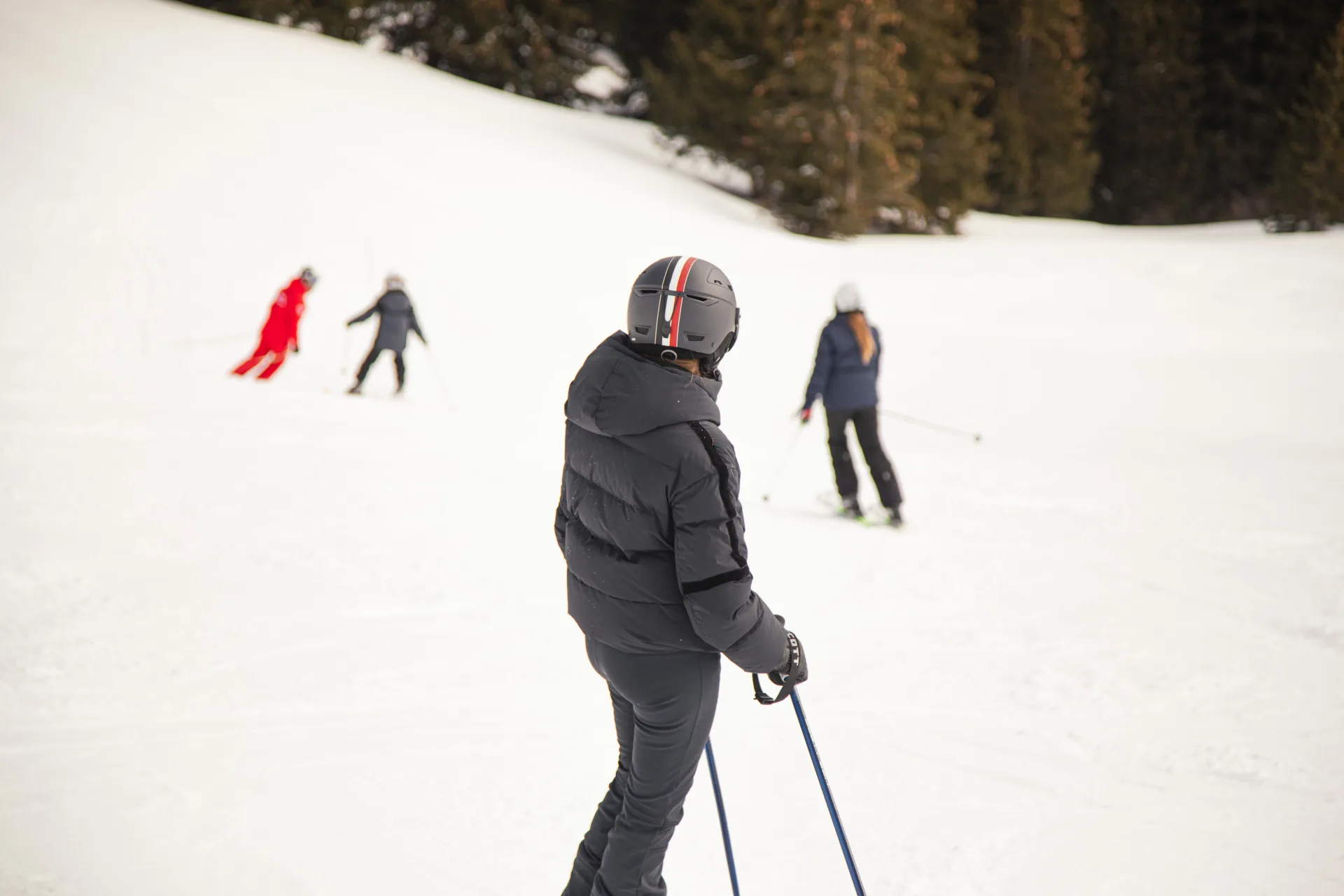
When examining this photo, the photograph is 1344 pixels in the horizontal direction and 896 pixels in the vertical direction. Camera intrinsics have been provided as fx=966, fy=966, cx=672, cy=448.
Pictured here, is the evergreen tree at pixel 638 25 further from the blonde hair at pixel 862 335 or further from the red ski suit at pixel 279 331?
the blonde hair at pixel 862 335

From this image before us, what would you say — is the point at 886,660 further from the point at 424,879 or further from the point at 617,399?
the point at 617,399

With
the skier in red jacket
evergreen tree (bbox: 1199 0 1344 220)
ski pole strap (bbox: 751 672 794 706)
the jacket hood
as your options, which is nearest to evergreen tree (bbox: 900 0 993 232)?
evergreen tree (bbox: 1199 0 1344 220)

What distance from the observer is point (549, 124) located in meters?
27.2

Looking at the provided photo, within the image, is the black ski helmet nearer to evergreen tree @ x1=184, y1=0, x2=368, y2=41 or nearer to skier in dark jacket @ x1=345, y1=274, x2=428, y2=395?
skier in dark jacket @ x1=345, y1=274, x2=428, y2=395

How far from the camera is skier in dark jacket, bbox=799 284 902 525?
7.20 metres

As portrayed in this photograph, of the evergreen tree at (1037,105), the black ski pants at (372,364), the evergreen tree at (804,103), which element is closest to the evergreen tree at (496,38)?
the evergreen tree at (804,103)

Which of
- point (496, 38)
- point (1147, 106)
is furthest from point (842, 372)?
point (1147, 106)

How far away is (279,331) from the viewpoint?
11.7 m

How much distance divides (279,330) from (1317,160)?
86.1 feet

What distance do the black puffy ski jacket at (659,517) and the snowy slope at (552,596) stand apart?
1187 mm

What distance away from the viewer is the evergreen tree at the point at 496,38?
30.2m

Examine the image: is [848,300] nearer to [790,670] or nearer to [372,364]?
[790,670]

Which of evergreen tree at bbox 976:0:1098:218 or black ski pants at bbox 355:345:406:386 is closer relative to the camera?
black ski pants at bbox 355:345:406:386

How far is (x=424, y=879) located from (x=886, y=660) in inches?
104
